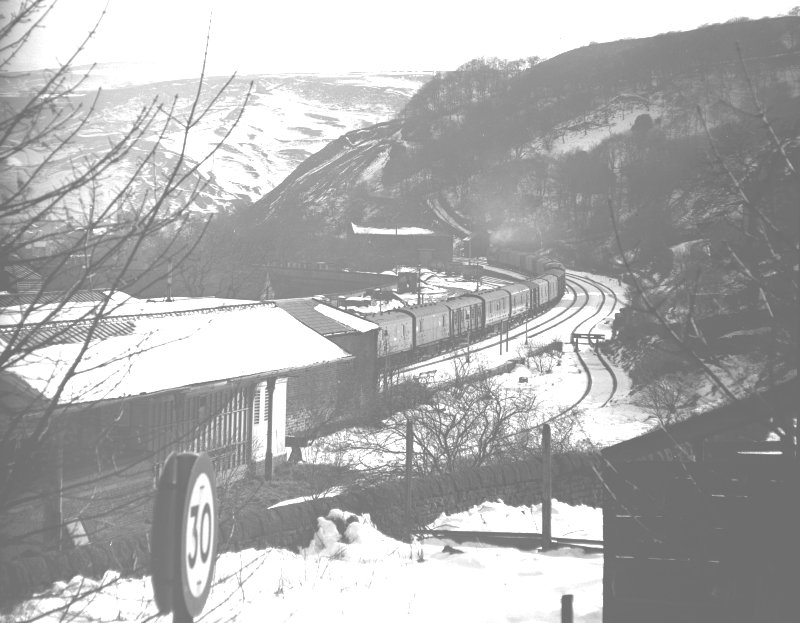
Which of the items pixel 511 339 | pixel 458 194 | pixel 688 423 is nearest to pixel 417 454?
pixel 688 423

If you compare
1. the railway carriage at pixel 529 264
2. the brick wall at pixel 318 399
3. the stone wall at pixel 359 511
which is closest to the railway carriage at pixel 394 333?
the brick wall at pixel 318 399

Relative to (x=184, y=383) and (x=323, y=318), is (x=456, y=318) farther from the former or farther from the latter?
(x=184, y=383)

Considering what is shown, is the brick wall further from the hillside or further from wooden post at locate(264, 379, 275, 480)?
the hillside

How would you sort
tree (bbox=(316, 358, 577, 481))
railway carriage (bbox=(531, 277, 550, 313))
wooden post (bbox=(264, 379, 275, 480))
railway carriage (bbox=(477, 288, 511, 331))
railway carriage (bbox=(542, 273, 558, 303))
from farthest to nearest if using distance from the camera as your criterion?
railway carriage (bbox=(542, 273, 558, 303)) → railway carriage (bbox=(531, 277, 550, 313)) → railway carriage (bbox=(477, 288, 511, 331)) → wooden post (bbox=(264, 379, 275, 480)) → tree (bbox=(316, 358, 577, 481))

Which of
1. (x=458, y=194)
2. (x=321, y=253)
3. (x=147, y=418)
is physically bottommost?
(x=147, y=418)

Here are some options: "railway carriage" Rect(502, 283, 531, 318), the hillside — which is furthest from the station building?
the hillside

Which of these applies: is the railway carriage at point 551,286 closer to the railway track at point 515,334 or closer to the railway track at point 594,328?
the railway track at point 515,334

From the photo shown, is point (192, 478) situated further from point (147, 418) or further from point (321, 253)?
point (321, 253)
